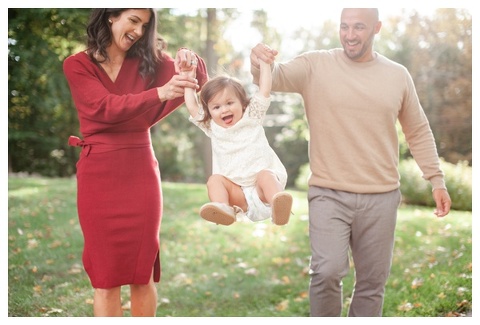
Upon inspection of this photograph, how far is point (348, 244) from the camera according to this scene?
295 centimetres

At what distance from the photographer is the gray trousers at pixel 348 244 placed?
9.45 ft

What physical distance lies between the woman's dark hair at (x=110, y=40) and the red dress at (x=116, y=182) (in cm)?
4

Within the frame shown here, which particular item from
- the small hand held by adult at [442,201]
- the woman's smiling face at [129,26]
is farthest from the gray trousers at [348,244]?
the woman's smiling face at [129,26]

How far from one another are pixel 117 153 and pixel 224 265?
108 inches

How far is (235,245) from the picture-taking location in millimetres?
5918

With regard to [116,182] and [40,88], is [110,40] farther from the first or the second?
[40,88]

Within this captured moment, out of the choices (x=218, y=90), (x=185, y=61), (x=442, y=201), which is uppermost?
(x=185, y=61)

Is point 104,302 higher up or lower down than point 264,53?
lower down

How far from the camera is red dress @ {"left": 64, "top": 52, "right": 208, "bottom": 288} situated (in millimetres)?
2869

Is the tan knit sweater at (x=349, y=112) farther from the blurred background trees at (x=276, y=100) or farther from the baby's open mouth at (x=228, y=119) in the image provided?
the blurred background trees at (x=276, y=100)

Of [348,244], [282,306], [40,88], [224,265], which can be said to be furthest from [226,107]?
[40,88]

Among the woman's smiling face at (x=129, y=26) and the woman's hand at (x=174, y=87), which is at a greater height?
the woman's smiling face at (x=129, y=26)

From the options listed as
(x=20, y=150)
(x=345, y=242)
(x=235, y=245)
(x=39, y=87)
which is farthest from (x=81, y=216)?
(x=20, y=150)

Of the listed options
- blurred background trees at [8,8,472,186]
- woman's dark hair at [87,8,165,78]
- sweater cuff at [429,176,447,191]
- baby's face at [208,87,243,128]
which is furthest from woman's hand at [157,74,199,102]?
blurred background trees at [8,8,472,186]
